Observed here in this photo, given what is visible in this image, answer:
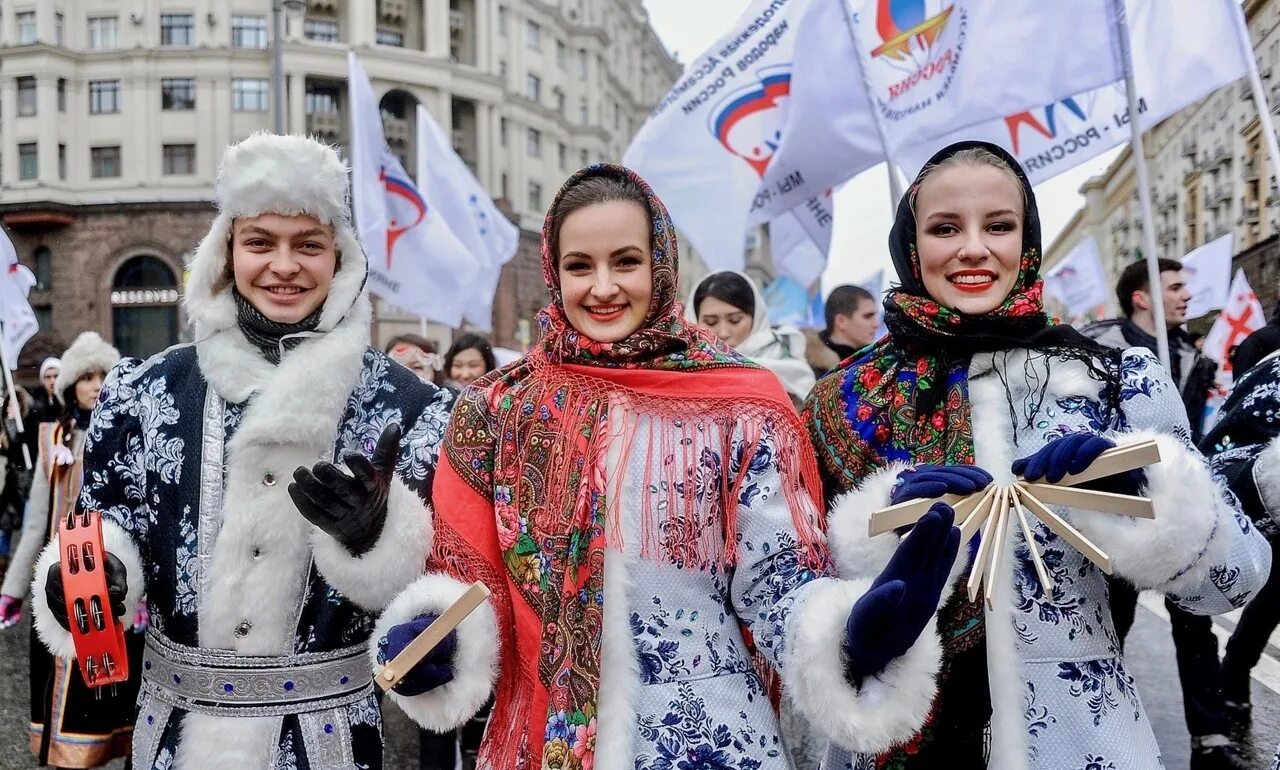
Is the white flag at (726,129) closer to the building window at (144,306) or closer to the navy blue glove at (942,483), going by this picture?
the navy blue glove at (942,483)

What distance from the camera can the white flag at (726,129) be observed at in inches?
289

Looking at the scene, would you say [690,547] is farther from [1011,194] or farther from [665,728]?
[1011,194]

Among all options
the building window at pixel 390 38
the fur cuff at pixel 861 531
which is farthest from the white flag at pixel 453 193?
the building window at pixel 390 38

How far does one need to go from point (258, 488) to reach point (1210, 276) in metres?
11.1

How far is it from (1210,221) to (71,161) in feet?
127

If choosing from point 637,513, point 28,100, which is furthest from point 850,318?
point 28,100

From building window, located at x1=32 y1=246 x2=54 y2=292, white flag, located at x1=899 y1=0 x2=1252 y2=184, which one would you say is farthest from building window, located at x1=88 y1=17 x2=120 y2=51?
white flag, located at x1=899 y1=0 x2=1252 y2=184

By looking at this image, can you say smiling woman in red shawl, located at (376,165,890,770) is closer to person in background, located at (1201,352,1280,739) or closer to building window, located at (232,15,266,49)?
person in background, located at (1201,352,1280,739)

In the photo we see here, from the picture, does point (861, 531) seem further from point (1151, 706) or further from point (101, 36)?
point (101, 36)

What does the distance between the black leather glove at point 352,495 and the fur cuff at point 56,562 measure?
1.74 feet

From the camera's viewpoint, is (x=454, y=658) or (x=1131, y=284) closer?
(x=454, y=658)

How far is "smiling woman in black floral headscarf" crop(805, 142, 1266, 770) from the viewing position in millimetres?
1965

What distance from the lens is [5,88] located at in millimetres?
35469

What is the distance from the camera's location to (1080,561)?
2.16 metres
